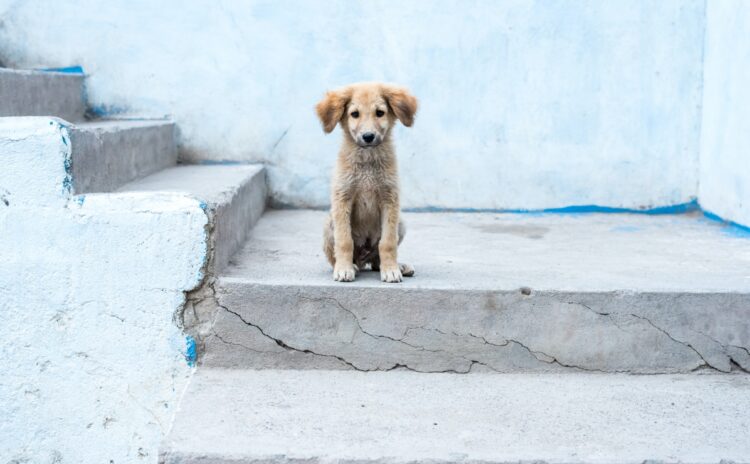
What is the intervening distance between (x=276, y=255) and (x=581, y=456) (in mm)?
1912

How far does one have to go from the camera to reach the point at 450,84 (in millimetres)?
5500

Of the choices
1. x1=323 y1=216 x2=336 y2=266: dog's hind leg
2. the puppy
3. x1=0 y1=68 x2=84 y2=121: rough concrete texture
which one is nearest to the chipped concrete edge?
the puppy

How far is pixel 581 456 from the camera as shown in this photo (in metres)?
2.59

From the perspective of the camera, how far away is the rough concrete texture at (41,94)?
13.1 feet

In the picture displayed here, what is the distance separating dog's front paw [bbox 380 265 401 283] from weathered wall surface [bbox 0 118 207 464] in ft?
2.52

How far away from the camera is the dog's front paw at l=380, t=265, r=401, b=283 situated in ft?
11.1

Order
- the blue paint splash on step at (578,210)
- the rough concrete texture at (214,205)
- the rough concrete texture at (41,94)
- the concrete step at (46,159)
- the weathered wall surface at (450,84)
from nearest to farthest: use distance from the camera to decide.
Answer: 1. the concrete step at (46,159)
2. the rough concrete texture at (214,205)
3. the rough concrete texture at (41,94)
4. the weathered wall surface at (450,84)
5. the blue paint splash on step at (578,210)

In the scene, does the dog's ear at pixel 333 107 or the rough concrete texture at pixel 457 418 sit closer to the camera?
the rough concrete texture at pixel 457 418

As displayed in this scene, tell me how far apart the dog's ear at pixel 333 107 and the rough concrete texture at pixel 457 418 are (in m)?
1.10

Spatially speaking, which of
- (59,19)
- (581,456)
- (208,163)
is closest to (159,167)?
(208,163)

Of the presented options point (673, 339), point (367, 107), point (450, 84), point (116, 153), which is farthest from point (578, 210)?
point (116, 153)

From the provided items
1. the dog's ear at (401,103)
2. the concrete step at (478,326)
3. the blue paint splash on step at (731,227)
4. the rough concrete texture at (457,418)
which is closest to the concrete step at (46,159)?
the concrete step at (478,326)

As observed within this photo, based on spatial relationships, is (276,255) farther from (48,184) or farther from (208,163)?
(208,163)

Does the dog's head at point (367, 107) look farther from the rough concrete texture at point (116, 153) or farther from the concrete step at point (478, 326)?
the rough concrete texture at point (116, 153)
